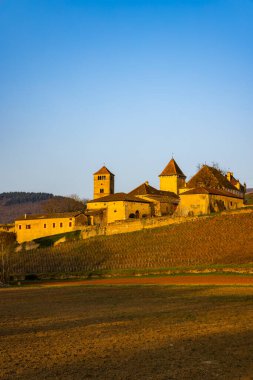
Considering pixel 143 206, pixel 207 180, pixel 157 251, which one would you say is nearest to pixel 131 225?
pixel 143 206

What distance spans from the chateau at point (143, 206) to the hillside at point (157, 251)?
6346 mm

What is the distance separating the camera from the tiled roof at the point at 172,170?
99688mm

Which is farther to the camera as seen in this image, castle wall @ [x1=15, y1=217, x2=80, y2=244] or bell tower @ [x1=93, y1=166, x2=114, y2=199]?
bell tower @ [x1=93, y1=166, x2=114, y2=199]

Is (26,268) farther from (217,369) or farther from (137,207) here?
(217,369)

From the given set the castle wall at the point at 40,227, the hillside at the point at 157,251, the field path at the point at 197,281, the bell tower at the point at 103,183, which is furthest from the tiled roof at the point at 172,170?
the field path at the point at 197,281

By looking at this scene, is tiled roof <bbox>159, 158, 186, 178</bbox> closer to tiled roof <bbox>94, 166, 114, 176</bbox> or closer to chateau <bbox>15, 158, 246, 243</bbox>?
chateau <bbox>15, 158, 246, 243</bbox>

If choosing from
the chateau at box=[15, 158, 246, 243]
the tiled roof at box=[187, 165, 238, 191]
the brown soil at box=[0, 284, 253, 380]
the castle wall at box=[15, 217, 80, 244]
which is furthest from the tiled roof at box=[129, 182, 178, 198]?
the brown soil at box=[0, 284, 253, 380]

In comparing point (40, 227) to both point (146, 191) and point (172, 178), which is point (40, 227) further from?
point (172, 178)

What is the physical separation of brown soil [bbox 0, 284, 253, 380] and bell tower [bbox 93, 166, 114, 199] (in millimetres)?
83274

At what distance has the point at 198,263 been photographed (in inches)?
2031

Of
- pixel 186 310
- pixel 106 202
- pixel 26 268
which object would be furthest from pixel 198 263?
pixel 106 202

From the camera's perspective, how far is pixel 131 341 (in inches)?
556

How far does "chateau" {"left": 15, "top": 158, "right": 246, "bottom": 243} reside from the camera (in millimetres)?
76062

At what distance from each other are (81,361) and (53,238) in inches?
2705
